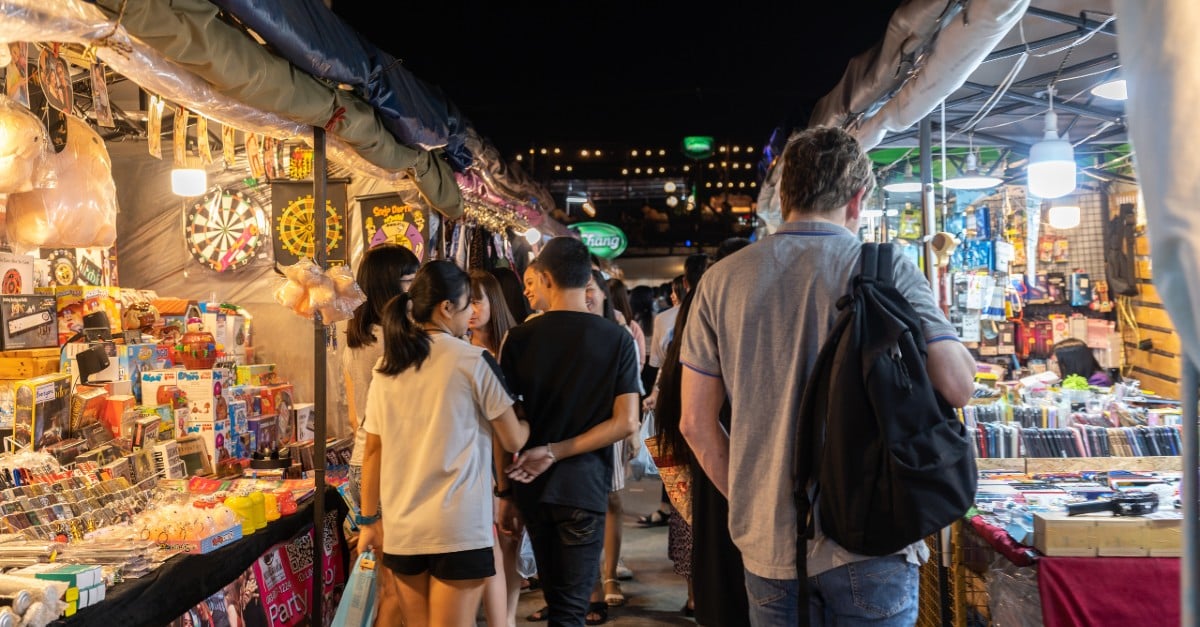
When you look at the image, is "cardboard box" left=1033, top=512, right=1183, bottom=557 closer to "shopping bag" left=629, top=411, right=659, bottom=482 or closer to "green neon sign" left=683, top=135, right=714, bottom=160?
"shopping bag" left=629, top=411, right=659, bottom=482

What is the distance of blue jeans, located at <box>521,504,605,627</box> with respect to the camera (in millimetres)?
3775

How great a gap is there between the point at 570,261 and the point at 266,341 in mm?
3563

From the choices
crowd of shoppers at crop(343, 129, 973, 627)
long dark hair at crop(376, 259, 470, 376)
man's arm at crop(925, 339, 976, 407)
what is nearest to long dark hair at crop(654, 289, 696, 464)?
crowd of shoppers at crop(343, 129, 973, 627)

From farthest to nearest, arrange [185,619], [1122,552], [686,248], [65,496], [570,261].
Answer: [686,248], [570,261], [65,496], [185,619], [1122,552]

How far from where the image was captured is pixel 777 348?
89.0 inches

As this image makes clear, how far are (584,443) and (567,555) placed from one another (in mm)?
496

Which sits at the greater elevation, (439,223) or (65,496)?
(439,223)

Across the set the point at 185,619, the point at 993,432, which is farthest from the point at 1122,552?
the point at 185,619

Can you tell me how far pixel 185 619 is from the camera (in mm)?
3385

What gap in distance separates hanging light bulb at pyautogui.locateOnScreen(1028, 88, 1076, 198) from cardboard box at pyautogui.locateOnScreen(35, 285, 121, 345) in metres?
5.89

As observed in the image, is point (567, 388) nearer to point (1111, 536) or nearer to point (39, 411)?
point (1111, 536)

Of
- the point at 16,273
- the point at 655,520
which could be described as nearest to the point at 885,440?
the point at 16,273

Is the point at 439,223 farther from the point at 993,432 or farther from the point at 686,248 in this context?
the point at 686,248

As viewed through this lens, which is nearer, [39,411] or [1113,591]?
[1113,591]
